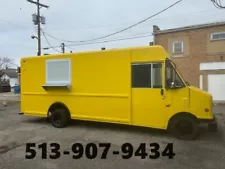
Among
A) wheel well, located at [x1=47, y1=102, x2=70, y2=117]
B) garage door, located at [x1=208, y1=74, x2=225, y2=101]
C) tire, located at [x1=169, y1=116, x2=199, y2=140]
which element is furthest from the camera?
garage door, located at [x1=208, y1=74, x2=225, y2=101]

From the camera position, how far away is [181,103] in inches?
326

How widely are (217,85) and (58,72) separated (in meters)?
16.2

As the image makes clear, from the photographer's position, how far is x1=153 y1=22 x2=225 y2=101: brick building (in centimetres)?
2219

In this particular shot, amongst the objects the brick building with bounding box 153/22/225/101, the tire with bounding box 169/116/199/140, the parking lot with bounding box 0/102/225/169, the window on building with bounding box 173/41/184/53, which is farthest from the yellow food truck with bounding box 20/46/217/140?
the window on building with bounding box 173/41/184/53

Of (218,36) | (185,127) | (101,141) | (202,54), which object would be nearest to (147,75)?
(185,127)

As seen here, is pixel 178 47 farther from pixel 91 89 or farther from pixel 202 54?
pixel 91 89

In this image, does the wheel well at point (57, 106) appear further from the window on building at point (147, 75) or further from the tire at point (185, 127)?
the tire at point (185, 127)

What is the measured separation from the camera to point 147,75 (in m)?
8.69

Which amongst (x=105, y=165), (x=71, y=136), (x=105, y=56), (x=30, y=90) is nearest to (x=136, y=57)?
(x=105, y=56)

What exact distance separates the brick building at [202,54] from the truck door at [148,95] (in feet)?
50.7

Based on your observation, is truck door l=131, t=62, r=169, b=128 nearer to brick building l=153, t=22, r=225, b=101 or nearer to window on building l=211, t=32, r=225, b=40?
brick building l=153, t=22, r=225, b=101

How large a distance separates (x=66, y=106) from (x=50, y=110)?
0.85 metres

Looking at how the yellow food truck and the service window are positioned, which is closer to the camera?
the yellow food truck

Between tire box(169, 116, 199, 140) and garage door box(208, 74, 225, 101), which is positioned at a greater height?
garage door box(208, 74, 225, 101)
